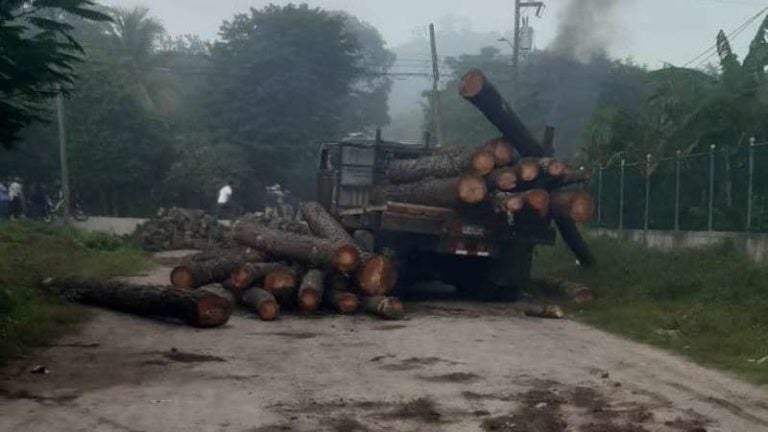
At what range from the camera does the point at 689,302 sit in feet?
51.8

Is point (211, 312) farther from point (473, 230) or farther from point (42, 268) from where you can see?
point (42, 268)

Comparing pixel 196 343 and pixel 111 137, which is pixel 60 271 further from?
pixel 111 137

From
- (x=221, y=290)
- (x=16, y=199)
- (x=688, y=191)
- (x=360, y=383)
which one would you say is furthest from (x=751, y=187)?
(x=16, y=199)

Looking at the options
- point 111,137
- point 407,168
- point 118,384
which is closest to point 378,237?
point 407,168

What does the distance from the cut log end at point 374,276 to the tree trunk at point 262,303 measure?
1275 millimetres

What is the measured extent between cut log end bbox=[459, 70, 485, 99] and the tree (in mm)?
6427

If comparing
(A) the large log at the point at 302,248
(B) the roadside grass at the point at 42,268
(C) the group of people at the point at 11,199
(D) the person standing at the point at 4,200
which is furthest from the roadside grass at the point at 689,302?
(C) the group of people at the point at 11,199

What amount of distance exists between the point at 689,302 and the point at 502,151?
360 centimetres

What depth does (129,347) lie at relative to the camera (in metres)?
12.3

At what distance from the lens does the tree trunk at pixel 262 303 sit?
604 inches

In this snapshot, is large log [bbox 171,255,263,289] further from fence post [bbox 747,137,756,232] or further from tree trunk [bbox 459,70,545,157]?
fence post [bbox 747,137,756,232]

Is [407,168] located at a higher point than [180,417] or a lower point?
higher

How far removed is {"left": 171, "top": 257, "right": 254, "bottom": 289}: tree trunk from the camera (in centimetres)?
1644

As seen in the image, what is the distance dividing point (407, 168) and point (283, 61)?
104 ft
